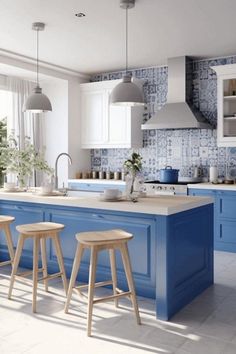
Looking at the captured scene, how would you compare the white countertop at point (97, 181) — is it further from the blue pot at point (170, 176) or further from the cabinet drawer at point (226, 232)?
the cabinet drawer at point (226, 232)

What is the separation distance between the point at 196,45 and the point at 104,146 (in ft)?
7.59

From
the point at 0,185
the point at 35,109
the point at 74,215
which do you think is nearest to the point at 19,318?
the point at 74,215

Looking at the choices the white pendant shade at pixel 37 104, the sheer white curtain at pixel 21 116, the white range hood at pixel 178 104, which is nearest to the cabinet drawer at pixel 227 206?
the white range hood at pixel 178 104

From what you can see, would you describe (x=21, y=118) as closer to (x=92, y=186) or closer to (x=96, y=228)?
(x=92, y=186)

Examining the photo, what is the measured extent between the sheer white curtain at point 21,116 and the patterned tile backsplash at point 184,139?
1367mm

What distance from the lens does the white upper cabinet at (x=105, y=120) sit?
6.67m

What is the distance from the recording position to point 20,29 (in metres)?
4.78

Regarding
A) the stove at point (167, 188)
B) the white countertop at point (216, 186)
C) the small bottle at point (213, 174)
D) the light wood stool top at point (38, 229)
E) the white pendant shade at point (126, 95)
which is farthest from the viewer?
the small bottle at point (213, 174)

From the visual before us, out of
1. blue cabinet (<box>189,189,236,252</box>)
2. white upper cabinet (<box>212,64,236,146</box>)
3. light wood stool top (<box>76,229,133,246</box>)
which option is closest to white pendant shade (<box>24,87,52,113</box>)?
light wood stool top (<box>76,229,133,246</box>)

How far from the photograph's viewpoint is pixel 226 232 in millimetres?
5512

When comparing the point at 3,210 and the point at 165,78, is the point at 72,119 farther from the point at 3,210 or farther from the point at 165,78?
the point at 3,210

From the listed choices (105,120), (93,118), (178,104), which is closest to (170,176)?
(178,104)

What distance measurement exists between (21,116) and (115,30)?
2.65 metres

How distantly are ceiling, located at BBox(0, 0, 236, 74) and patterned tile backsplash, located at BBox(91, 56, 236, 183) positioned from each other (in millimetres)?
317
